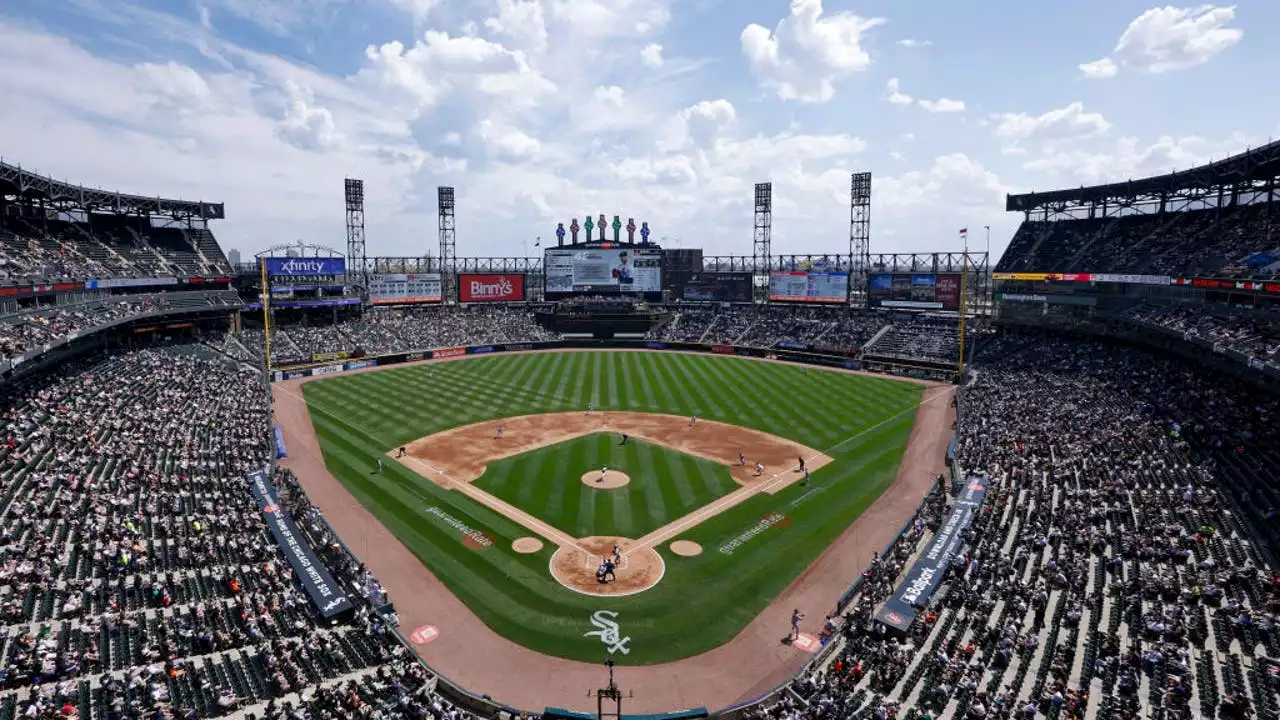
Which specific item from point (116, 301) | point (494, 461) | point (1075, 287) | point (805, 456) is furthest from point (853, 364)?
point (116, 301)

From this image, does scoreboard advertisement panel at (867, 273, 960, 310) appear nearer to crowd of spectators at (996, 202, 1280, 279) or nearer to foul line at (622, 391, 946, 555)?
crowd of spectators at (996, 202, 1280, 279)

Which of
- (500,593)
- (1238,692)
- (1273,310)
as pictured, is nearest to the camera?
(1238,692)

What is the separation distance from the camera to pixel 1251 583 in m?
20.8

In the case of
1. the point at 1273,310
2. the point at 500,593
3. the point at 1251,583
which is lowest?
the point at 500,593

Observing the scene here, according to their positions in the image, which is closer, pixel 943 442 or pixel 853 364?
pixel 943 442

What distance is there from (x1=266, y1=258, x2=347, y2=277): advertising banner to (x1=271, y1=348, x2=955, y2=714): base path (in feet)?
180

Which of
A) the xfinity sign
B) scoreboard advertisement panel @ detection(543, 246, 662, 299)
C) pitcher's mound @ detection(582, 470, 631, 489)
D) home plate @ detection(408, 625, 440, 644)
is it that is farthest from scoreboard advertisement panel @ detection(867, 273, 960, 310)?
home plate @ detection(408, 625, 440, 644)

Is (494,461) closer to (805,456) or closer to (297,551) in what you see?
(297,551)

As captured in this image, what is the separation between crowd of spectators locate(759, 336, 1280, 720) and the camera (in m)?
16.8

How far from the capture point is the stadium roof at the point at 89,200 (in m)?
53.7

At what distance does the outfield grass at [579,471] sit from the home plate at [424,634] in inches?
63.5

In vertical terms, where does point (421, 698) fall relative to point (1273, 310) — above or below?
below

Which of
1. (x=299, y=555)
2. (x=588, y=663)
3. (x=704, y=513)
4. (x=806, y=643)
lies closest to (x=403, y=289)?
(x=299, y=555)

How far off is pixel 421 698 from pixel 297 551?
10.3 metres
